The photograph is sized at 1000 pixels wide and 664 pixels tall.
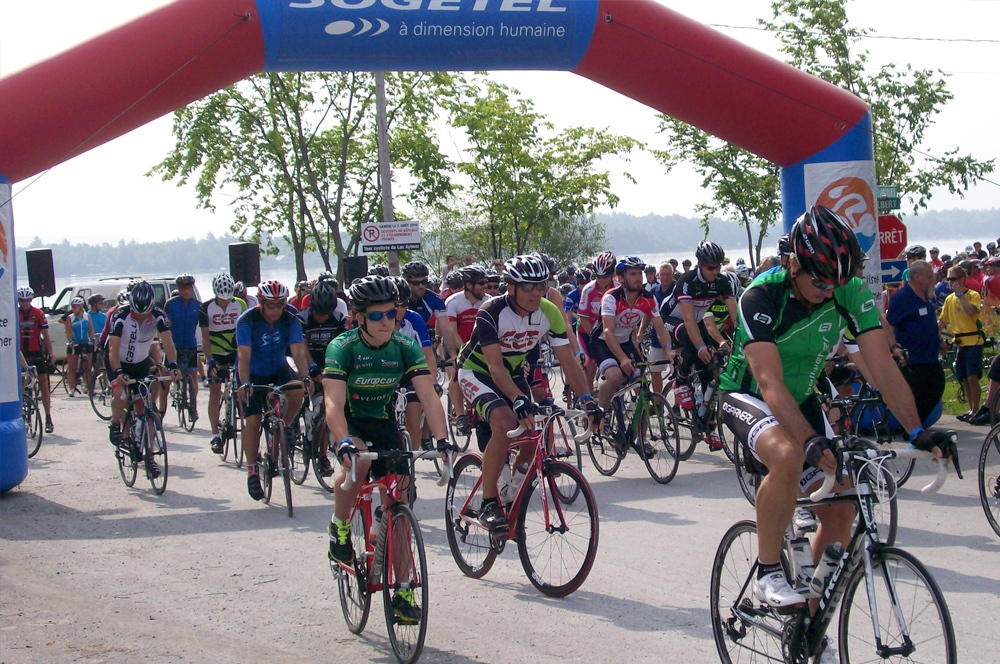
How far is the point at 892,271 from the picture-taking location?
13.0 meters

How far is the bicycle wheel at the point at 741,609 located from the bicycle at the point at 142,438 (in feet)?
22.1

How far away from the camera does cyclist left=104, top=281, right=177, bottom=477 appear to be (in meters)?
10.2

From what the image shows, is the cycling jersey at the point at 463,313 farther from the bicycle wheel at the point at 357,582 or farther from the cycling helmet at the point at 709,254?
the bicycle wheel at the point at 357,582

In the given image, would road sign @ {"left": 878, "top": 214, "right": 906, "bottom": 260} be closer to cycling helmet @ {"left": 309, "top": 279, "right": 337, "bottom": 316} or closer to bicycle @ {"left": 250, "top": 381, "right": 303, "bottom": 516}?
cycling helmet @ {"left": 309, "top": 279, "right": 337, "bottom": 316}

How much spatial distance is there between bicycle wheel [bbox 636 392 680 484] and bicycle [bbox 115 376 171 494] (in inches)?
187

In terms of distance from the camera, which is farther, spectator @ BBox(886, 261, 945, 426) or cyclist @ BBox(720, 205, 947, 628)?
spectator @ BBox(886, 261, 945, 426)

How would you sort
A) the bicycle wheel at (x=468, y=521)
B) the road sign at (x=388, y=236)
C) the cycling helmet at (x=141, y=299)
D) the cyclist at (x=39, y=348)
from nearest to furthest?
1. the bicycle wheel at (x=468, y=521)
2. the cycling helmet at (x=141, y=299)
3. the cyclist at (x=39, y=348)
4. the road sign at (x=388, y=236)

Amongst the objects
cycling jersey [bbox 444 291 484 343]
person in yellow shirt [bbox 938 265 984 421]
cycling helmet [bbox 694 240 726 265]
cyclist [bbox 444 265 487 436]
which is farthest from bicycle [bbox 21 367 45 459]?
person in yellow shirt [bbox 938 265 984 421]

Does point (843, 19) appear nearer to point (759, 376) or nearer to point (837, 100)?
point (837, 100)

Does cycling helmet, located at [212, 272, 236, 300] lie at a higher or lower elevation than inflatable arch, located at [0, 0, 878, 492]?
lower

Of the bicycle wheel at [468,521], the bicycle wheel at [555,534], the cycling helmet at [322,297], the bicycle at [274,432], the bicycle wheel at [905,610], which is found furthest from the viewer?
the cycling helmet at [322,297]

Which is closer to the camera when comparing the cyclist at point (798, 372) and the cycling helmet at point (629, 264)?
the cyclist at point (798, 372)

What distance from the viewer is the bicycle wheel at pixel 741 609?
4047 millimetres

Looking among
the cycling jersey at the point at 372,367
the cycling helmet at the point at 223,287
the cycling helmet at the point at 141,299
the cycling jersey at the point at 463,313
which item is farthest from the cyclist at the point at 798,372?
the cycling helmet at the point at 223,287
